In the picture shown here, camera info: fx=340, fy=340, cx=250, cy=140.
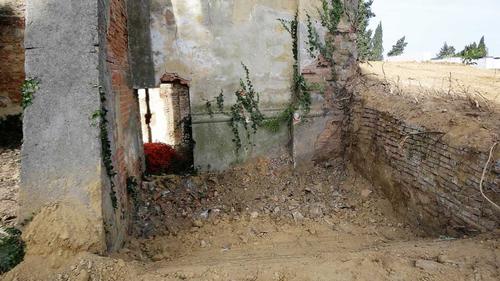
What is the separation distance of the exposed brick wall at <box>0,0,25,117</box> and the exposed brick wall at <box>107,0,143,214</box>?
10.6 ft

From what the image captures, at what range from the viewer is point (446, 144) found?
14.6 ft

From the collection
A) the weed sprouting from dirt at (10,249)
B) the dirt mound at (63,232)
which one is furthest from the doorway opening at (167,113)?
the weed sprouting from dirt at (10,249)

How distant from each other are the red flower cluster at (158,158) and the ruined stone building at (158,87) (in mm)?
1370

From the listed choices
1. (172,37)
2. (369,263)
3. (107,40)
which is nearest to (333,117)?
(172,37)

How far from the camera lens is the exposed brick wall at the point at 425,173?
4.02 metres

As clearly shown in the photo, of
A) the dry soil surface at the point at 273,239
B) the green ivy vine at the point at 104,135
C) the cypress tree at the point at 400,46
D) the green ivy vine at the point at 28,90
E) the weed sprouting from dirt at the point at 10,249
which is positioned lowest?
the dry soil surface at the point at 273,239

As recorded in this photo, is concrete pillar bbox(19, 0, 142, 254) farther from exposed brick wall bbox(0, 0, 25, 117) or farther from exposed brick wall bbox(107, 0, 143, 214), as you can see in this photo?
exposed brick wall bbox(0, 0, 25, 117)

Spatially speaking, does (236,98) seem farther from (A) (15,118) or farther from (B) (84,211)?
(A) (15,118)

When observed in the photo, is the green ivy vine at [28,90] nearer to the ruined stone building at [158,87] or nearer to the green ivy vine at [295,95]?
the ruined stone building at [158,87]

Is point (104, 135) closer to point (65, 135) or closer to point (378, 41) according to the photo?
point (65, 135)

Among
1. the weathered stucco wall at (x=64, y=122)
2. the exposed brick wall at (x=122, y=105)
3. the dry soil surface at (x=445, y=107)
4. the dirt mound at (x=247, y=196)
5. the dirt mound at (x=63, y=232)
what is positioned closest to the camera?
the dirt mound at (x=63, y=232)

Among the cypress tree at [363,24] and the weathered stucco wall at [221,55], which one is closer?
the weathered stucco wall at [221,55]

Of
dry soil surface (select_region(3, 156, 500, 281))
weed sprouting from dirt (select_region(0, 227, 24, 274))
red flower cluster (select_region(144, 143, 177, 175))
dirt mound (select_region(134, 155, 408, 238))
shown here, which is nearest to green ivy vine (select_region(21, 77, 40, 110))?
weed sprouting from dirt (select_region(0, 227, 24, 274))

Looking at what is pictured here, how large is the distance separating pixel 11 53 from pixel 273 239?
6.76 meters
